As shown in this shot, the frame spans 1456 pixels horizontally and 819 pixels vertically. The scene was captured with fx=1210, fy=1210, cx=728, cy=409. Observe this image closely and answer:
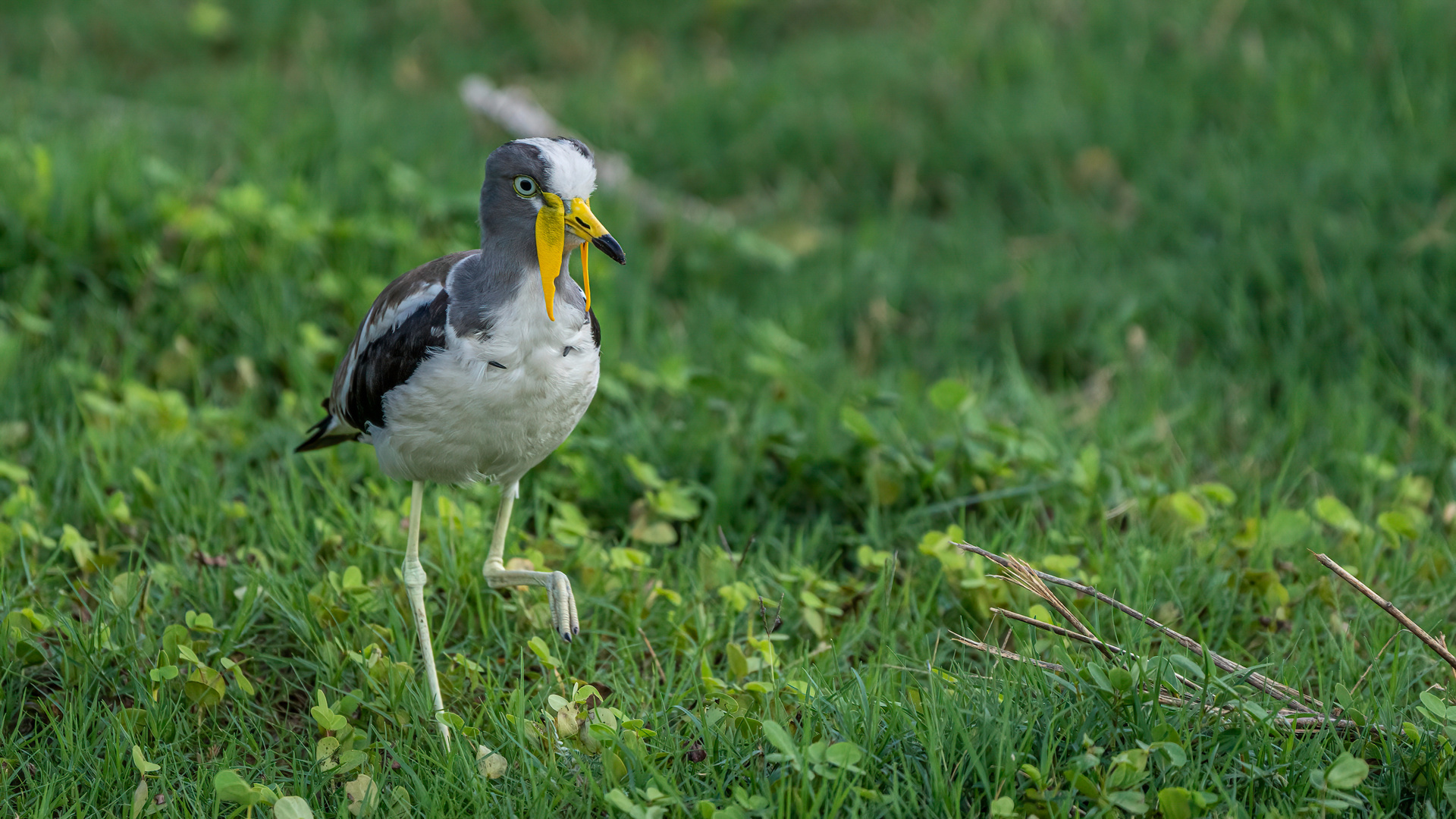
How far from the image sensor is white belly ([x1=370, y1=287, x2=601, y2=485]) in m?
2.76

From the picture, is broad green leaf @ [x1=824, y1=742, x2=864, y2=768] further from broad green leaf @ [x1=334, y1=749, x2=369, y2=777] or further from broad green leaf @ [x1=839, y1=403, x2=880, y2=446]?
broad green leaf @ [x1=839, y1=403, x2=880, y2=446]

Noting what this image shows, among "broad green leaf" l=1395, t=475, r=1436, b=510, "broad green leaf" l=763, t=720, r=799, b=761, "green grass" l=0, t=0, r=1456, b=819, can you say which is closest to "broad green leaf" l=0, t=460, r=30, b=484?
"green grass" l=0, t=0, r=1456, b=819

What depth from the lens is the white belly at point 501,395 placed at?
2756mm

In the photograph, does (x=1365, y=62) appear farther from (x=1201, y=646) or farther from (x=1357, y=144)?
(x=1201, y=646)

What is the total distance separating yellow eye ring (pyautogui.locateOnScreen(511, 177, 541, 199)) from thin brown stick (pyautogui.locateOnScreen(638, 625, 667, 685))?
1292 mm

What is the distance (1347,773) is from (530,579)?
1983 mm

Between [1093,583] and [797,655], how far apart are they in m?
0.92

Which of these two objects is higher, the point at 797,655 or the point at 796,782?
the point at 796,782

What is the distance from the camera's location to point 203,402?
4633 millimetres

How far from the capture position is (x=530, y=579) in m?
3.26

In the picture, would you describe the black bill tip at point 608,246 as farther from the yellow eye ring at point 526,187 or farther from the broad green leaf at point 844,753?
the broad green leaf at point 844,753

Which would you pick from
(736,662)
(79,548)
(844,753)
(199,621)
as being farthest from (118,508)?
(844,753)

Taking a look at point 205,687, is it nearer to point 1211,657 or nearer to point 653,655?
point 653,655

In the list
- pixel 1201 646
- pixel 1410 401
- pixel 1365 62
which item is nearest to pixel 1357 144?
pixel 1365 62
